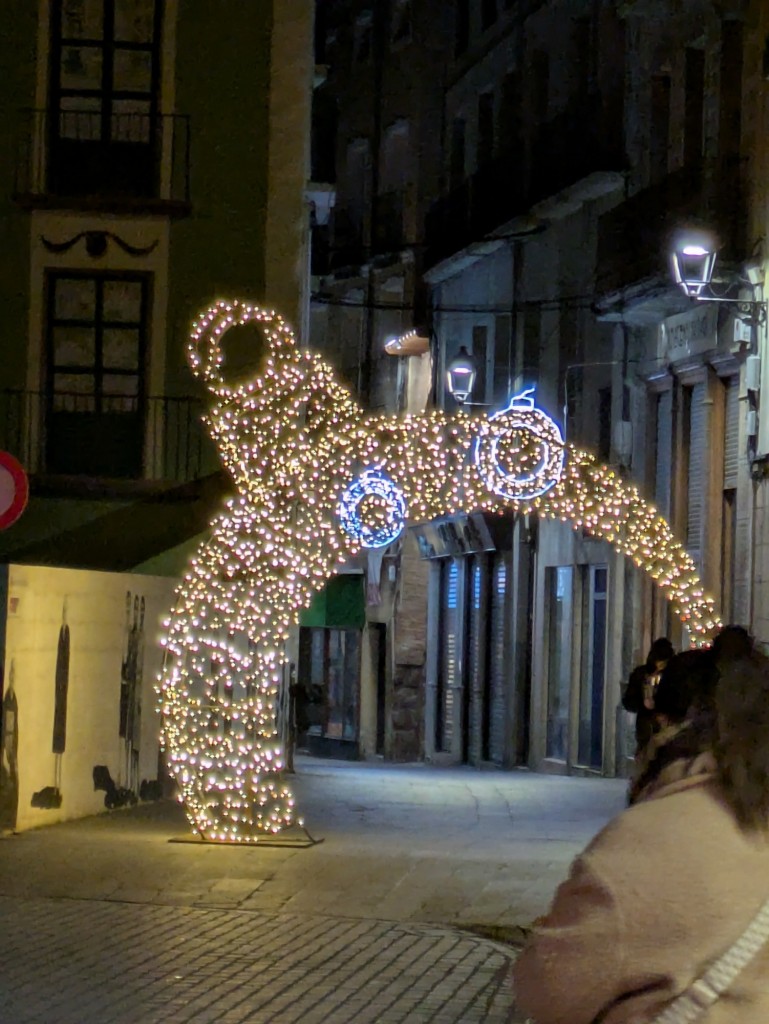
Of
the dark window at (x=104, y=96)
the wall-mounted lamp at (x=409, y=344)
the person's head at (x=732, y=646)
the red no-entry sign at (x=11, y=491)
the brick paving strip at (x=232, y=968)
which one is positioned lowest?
the brick paving strip at (x=232, y=968)

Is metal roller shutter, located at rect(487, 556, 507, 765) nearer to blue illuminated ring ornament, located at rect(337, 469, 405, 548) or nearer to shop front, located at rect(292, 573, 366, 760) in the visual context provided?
shop front, located at rect(292, 573, 366, 760)

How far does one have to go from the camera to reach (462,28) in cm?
3634

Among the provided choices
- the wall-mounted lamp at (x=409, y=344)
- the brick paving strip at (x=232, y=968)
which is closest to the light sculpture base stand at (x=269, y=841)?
the brick paving strip at (x=232, y=968)

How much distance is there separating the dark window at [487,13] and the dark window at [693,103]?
10.4 meters

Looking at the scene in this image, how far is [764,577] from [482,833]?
5211mm

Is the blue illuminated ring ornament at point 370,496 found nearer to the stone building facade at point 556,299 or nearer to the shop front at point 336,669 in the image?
the stone building facade at point 556,299

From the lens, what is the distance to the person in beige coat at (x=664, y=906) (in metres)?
Result: 3.45

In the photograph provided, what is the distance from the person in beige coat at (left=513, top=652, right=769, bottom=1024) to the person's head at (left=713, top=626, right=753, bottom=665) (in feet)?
0.85

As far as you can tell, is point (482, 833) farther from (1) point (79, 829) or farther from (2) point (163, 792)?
(2) point (163, 792)

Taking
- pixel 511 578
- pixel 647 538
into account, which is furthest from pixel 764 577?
pixel 511 578

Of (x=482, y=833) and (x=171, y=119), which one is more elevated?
(x=171, y=119)

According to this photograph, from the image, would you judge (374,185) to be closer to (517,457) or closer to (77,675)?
(77,675)

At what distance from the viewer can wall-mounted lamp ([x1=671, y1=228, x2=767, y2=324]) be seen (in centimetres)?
1953

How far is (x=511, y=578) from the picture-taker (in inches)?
1202
